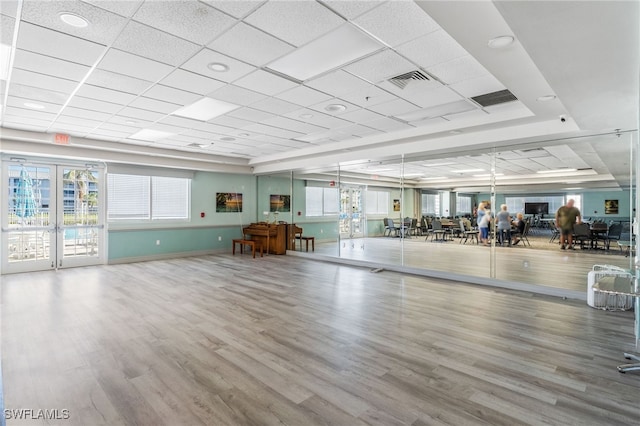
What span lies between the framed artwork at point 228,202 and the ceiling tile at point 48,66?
660 cm

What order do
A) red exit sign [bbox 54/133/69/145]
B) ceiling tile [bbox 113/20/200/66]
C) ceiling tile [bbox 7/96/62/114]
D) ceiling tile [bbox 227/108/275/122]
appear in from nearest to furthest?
ceiling tile [bbox 113/20/200/66]
ceiling tile [bbox 7/96/62/114]
ceiling tile [bbox 227/108/275/122]
red exit sign [bbox 54/133/69/145]

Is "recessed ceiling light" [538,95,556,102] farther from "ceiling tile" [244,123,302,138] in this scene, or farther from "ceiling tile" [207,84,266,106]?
"ceiling tile" [244,123,302,138]

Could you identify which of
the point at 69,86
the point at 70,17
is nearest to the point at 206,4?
the point at 70,17

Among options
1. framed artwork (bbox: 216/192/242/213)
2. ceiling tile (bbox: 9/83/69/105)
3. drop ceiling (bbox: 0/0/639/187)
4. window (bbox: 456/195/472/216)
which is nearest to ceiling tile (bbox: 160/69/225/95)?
drop ceiling (bbox: 0/0/639/187)

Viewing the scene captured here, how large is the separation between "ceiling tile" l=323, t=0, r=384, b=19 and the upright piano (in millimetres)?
7682

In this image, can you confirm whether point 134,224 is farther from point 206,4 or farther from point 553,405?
point 553,405

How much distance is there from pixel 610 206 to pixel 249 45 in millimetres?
6900

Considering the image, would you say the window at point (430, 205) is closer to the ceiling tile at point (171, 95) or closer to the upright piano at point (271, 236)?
the upright piano at point (271, 236)

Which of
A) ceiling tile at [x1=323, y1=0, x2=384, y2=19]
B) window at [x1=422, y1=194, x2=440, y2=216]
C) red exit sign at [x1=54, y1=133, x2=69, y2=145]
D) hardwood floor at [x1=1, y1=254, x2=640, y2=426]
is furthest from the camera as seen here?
window at [x1=422, y1=194, x2=440, y2=216]

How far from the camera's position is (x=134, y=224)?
28.2 feet

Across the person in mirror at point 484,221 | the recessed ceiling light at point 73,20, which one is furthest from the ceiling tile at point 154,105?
the person in mirror at point 484,221

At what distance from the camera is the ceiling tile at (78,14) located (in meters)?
2.51

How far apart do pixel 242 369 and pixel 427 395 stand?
150 cm

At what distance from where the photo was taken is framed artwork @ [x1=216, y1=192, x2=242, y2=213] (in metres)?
10.3
